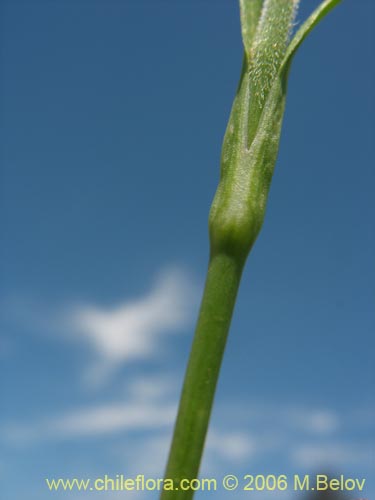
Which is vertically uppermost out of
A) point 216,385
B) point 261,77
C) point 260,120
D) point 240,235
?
point 261,77

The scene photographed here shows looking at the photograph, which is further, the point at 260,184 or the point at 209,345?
the point at 260,184

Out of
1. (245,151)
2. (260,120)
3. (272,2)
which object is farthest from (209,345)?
(272,2)

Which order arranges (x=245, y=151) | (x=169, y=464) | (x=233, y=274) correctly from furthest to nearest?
(x=245, y=151), (x=233, y=274), (x=169, y=464)

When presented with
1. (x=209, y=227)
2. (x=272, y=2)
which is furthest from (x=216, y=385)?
(x=272, y=2)

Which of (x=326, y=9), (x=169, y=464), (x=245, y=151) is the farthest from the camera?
(x=326, y=9)

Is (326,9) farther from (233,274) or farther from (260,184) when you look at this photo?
(233,274)

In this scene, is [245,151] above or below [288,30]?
below
